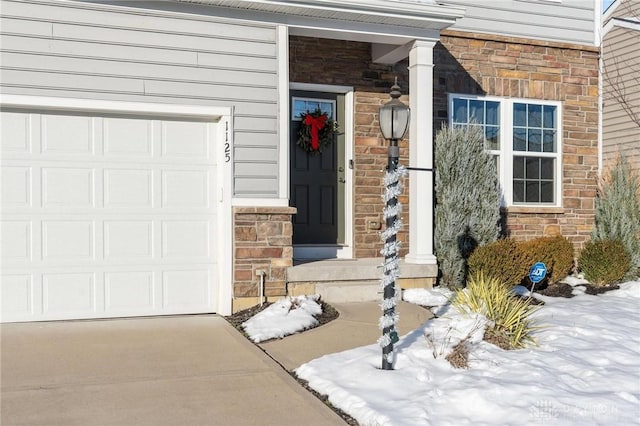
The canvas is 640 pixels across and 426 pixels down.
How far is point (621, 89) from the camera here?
12.4m

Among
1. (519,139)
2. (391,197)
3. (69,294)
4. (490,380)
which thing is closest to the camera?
(490,380)

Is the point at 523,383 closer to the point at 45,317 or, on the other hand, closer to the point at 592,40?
the point at 45,317

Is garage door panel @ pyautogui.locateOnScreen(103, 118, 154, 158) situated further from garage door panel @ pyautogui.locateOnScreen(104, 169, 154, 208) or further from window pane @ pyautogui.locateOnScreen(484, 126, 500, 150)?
window pane @ pyautogui.locateOnScreen(484, 126, 500, 150)

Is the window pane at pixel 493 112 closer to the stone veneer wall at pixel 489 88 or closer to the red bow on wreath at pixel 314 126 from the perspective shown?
the stone veneer wall at pixel 489 88

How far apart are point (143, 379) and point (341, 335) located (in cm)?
196

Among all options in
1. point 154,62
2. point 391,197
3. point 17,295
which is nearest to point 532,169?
point 391,197

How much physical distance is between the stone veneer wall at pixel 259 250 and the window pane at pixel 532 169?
4149 millimetres

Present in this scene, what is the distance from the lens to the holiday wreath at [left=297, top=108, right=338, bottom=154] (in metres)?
8.77

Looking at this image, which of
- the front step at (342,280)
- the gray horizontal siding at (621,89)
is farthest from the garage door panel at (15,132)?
the gray horizontal siding at (621,89)

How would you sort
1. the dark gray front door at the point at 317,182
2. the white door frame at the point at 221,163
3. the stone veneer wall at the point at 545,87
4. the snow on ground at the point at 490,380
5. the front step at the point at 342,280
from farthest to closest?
the stone veneer wall at the point at 545,87 → the dark gray front door at the point at 317,182 → the front step at the point at 342,280 → the white door frame at the point at 221,163 → the snow on ground at the point at 490,380

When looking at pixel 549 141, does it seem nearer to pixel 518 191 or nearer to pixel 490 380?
pixel 518 191

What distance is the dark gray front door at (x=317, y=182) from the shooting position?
8.87 meters

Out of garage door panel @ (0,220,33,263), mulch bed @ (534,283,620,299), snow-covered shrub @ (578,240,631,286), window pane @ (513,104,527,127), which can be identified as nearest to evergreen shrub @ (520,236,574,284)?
mulch bed @ (534,283,620,299)

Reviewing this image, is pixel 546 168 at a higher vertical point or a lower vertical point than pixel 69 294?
higher
